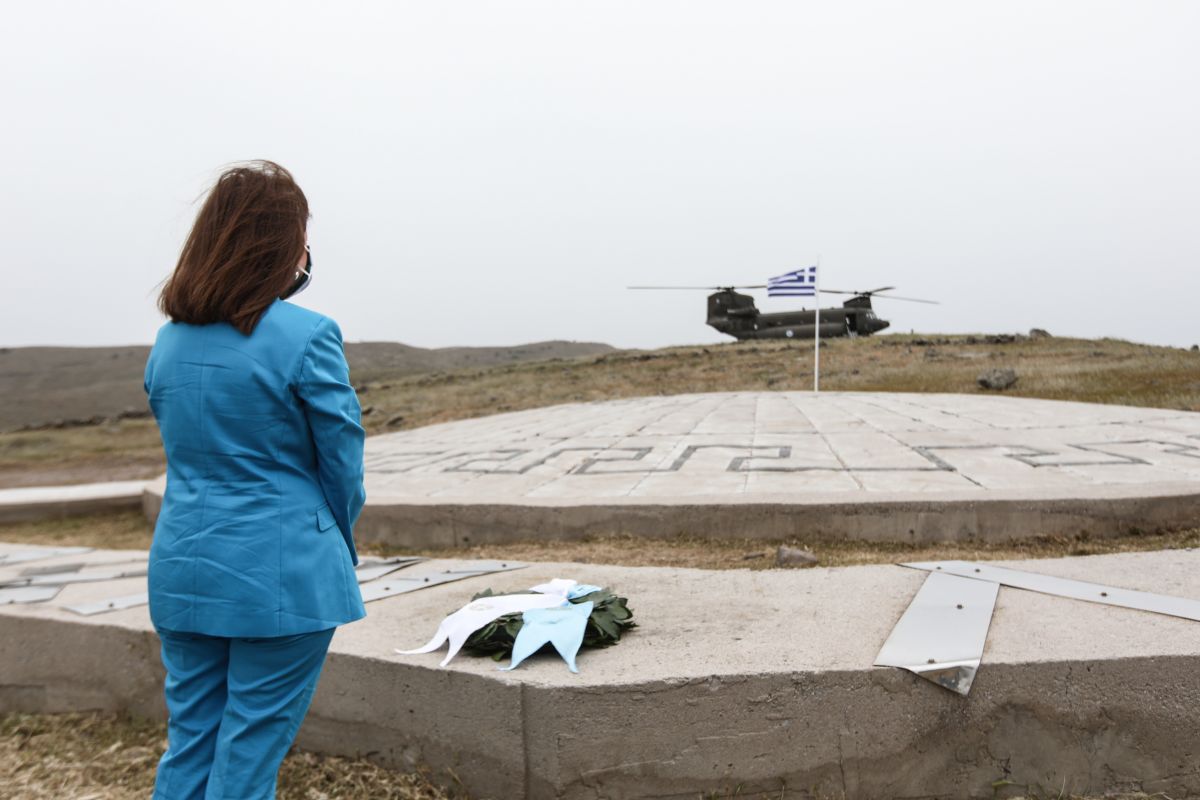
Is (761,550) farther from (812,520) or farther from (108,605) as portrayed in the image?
(108,605)

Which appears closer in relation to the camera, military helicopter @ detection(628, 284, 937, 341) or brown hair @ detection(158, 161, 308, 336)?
brown hair @ detection(158, 161, 308, 336)

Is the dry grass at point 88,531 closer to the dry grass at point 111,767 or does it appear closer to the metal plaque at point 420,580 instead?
the dry grass at point 111,767

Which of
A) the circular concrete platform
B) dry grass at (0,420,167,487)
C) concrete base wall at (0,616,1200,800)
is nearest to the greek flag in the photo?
the circular concrete platform

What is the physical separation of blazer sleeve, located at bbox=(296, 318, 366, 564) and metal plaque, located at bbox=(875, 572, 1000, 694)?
5.17 ft

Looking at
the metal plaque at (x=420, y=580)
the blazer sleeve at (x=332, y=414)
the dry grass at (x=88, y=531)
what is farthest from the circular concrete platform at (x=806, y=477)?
the blazer sleeve at (x=332, y=414)

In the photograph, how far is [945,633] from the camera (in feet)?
8.55

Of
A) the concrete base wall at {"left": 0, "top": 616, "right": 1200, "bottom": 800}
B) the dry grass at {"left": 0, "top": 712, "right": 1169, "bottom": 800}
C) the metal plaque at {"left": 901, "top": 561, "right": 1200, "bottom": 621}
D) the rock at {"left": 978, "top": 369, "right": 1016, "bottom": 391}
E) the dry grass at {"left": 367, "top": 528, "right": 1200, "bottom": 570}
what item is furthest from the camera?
the rock at {"left": 978, "top": 369, "right": 1016, "bottom": 391}

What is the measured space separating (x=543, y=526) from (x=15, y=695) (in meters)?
2.70

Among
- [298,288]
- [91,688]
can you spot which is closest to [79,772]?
[91,688]

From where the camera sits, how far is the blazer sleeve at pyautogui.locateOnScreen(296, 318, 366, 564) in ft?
5.86

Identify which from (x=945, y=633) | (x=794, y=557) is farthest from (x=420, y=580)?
(x=945, y=633)

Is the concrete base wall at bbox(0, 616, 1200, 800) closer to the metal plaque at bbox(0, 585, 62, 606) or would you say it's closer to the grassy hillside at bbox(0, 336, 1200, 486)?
the metal plaque at bbox(0, 585, 62, 606)

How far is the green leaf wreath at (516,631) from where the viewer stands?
8.58 feet

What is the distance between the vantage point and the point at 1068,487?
4.79m
